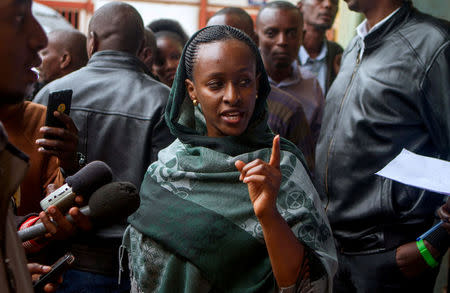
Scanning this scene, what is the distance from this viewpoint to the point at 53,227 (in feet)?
5.96

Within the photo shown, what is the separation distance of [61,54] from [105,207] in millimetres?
2786

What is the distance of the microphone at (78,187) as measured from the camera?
188 cm

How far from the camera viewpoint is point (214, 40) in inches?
101

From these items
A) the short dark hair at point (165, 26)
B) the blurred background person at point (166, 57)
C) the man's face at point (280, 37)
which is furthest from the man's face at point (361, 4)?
the short dark hair at point (165, 26)

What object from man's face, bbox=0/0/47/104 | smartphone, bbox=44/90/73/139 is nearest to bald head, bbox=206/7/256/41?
smartphone, bbox=44/90/73/139

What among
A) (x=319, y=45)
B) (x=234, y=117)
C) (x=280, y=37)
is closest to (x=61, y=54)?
(x=280, y=37)

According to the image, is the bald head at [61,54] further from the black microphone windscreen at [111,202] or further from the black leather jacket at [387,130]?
the black microphone windscreen at [111,202]

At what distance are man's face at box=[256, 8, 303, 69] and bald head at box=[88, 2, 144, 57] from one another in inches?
49.2

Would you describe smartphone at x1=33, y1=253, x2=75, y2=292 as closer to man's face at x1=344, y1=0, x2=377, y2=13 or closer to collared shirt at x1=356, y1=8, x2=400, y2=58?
collared shirt at x1=356, y1=8, x2=400, y2=58

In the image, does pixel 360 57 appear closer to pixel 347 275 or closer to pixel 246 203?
pixel 347 275

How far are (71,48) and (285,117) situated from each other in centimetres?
173

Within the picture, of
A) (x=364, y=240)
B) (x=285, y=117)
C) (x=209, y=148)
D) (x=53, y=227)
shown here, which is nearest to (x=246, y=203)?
(x=209, y=148)

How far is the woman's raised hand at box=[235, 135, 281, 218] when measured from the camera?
2.03 m

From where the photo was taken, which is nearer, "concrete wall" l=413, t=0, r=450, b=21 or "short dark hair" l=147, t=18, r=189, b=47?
"concrete wall" l=413, t=0, r=450, b=21
